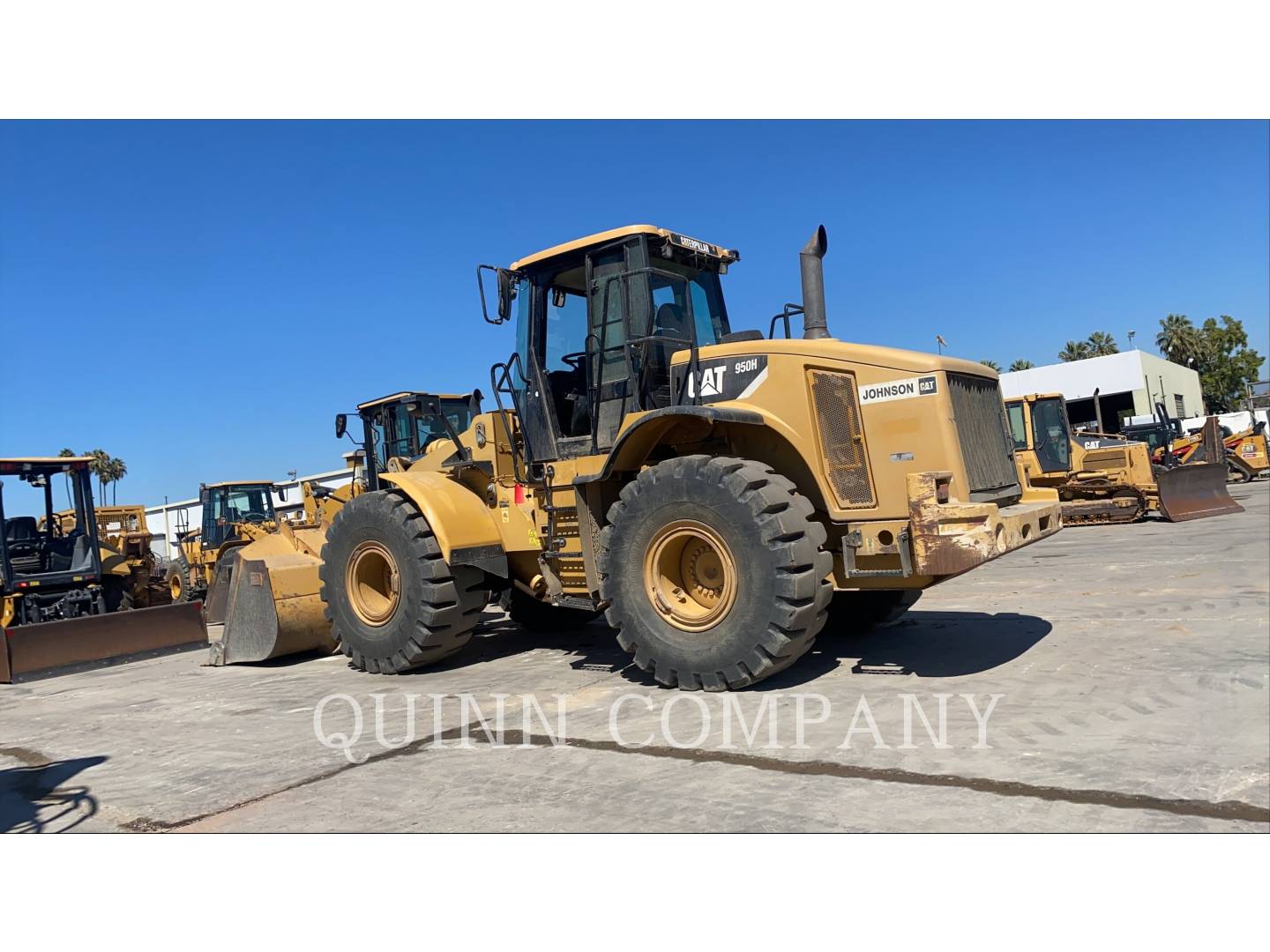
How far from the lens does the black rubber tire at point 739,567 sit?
4.92m

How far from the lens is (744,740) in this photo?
4.21 m

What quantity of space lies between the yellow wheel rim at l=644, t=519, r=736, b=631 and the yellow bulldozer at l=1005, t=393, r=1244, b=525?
43.6 feet

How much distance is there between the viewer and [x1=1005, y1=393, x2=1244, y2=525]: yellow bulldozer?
16.5 m

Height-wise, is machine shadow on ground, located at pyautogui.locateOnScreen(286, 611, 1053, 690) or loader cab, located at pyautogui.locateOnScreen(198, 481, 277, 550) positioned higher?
loader cab, located at pyautogui.locateOnScreen(198, 481, 277, 550)

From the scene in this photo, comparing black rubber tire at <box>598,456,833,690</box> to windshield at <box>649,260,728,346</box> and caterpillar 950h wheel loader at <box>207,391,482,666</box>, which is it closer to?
windshield at <box>649,260,728,346</box>

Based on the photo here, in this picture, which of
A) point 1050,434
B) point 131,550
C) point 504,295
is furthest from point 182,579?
point 1050,434

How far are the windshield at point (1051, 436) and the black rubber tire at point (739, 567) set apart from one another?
14.3 metres

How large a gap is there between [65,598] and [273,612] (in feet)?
15.6

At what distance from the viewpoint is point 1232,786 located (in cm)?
309

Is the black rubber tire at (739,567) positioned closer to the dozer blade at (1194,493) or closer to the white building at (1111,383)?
the dozer blade at (1194,493)

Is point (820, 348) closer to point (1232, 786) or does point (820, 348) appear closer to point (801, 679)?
point (801, 679)

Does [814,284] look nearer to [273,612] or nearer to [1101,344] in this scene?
[273,612]

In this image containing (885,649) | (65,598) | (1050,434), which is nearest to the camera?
(885,649)

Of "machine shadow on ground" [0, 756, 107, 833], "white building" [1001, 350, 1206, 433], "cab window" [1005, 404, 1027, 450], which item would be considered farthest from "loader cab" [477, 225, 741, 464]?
"white building" [1001, 350, 1206, 433]
